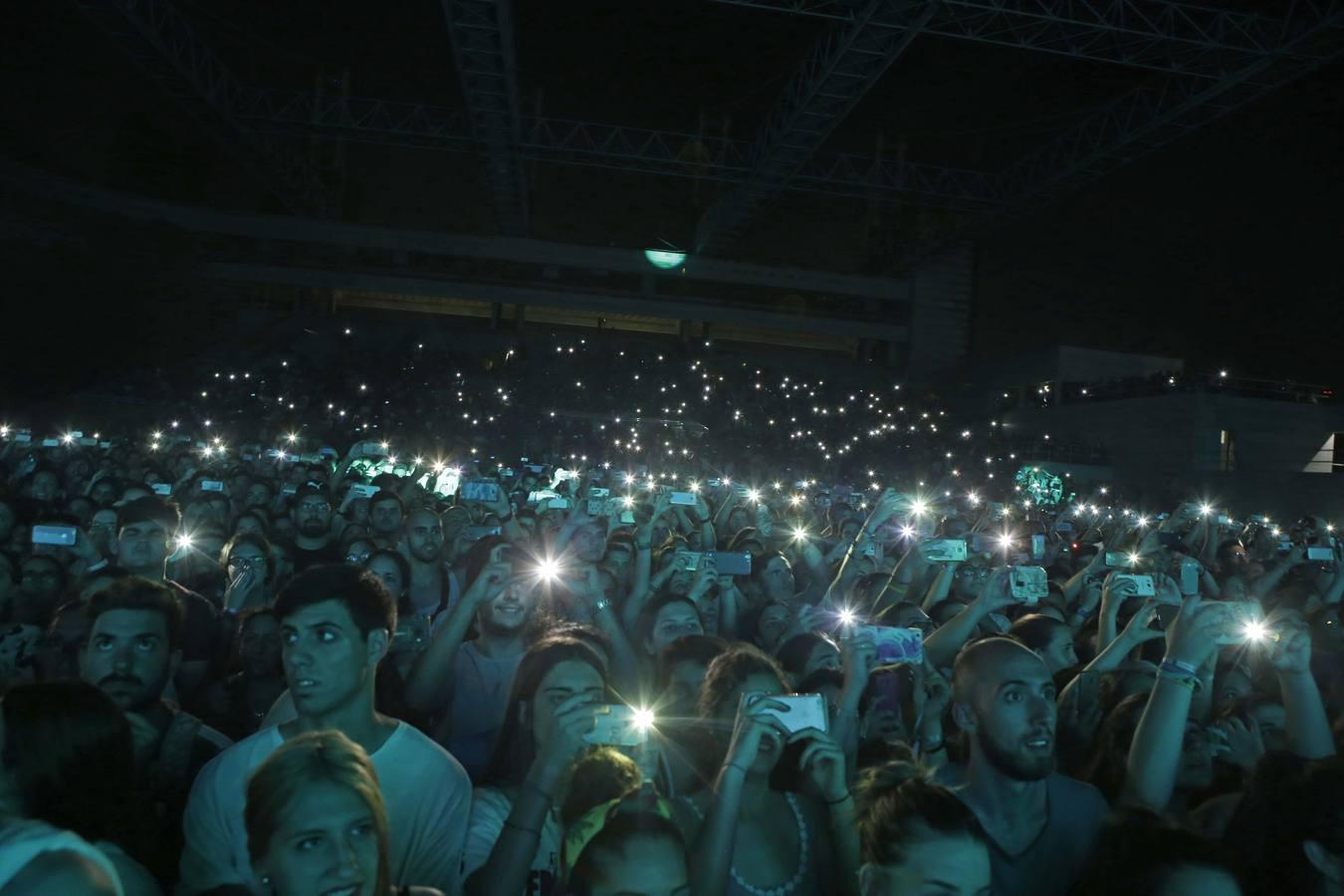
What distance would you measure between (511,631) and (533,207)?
36.8 metres

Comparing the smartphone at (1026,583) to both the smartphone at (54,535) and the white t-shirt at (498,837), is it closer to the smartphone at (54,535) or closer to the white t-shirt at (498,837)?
the white t-shirt at (498,837)

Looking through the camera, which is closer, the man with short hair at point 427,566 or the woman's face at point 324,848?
the woman's face at point 324,848

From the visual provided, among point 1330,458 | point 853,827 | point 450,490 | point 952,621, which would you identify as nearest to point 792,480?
point 450,490

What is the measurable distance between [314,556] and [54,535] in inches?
70.1

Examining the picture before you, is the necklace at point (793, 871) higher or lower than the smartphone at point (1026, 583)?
lower

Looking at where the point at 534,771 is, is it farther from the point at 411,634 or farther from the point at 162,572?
the point at 162,572

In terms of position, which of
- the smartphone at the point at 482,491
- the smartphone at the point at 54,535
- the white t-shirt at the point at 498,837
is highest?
the smartphone at the point at 482,491

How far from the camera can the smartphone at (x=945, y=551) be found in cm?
586

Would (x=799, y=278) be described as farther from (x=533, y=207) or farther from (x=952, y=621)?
(x=952, y=621)

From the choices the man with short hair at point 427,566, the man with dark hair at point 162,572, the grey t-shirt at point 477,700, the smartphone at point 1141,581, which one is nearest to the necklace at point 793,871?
the grey t-shirt at point 477,700

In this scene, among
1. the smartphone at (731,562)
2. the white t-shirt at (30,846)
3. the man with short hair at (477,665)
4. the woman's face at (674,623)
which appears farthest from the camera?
the smartphone at (731,562)

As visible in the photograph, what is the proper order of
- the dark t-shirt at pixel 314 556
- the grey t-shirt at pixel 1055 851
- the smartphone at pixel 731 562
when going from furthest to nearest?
the dark t-shirt at pixel 314 556, the smartphone at pixel 731 562, the grey t-shirt at pixel 1055 851

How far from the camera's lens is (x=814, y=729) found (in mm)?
2537

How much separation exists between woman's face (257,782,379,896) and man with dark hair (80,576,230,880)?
49.9 inches
